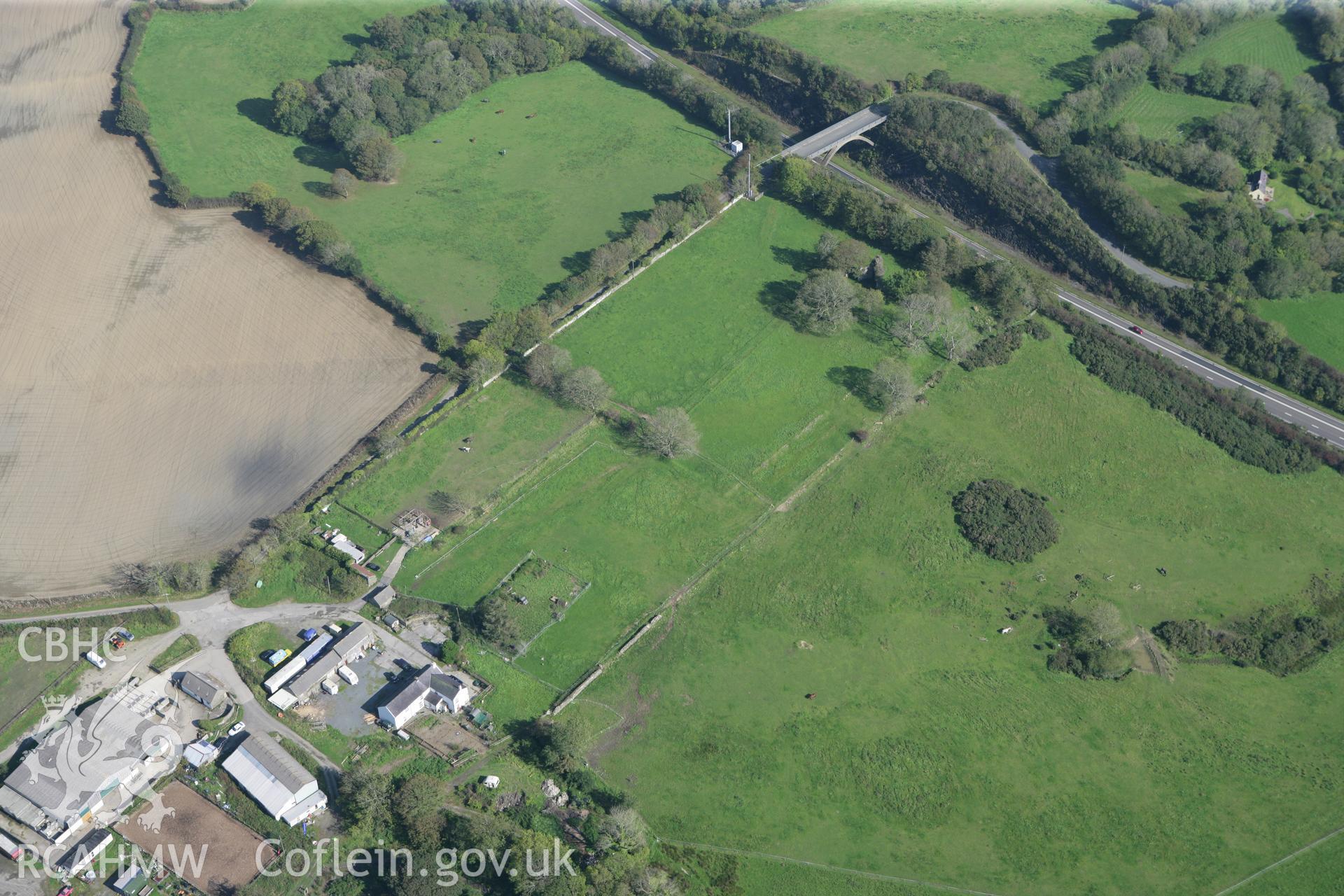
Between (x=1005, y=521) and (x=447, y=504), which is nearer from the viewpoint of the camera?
(x=1005, y=521)

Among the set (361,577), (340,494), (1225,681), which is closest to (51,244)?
(340,494)

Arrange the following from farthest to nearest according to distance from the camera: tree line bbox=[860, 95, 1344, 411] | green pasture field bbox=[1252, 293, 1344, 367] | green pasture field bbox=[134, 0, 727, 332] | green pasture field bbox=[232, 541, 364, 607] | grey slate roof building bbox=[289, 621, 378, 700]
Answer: green pasture field bbox=[134, 0, 727, 332], green pasture field bbox=[1252, 293, 1344, 367], tree line bbox=[860, 95, 1344, 411], green pasture field bbox=[232, 541, 364, 607], grey slate roof building bbox=[289, 621, 378, 700]

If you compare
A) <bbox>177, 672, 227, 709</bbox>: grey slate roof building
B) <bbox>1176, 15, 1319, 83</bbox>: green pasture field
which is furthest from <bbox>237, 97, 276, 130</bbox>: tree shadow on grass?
<bbox>1176, 15, 1319, 83</bbox>: green pasture field

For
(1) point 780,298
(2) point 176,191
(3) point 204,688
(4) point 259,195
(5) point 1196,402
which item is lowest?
(5) point 1196,402

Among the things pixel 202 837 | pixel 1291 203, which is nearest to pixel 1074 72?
pixel 1291 203

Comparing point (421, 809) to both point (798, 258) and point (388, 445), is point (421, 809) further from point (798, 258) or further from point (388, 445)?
point (798, 258)

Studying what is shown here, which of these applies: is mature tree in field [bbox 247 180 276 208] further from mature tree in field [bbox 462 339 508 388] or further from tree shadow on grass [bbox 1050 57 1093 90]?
tree shadow on grass [bbox 1050 57 1093 90]
